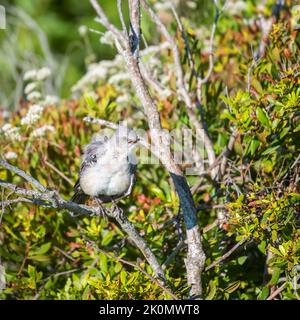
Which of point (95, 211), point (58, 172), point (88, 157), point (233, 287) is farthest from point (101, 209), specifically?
point (233, 287)

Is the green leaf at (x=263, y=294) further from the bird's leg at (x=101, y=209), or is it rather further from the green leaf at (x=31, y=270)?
the green leaf at (x=31, y=270)

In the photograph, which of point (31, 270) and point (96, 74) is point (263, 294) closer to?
point (31, 270)

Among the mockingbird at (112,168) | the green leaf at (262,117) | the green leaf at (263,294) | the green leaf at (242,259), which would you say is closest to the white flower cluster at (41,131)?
the mockingbird at (112,168)

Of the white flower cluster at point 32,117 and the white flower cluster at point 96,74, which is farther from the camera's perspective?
the white flower cluster at point 96,74

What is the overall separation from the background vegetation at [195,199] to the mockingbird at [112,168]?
202 millimetres

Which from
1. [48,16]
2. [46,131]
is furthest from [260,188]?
[48,16]

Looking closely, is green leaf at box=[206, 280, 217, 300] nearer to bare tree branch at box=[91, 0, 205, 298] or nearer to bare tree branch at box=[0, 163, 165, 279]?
bare tree branch at box=[91, 0, 205, 298]

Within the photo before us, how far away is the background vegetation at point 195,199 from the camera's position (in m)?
3.59

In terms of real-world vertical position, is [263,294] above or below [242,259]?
below

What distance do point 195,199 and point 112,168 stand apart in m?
0.70

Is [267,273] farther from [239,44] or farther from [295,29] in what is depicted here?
[239,44]

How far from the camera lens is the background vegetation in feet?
11.8

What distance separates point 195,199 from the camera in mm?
4434

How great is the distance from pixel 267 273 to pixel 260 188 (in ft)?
2.27
